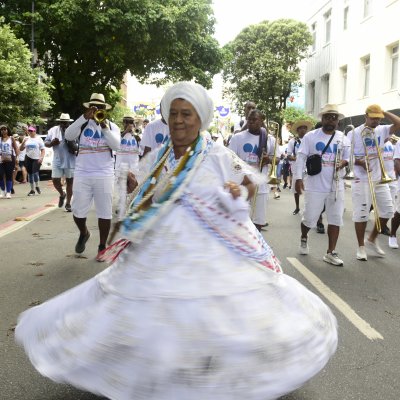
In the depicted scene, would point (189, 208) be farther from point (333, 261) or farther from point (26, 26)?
point (26, 26)

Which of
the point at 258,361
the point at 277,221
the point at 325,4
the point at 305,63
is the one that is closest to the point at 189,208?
the point at 258,361

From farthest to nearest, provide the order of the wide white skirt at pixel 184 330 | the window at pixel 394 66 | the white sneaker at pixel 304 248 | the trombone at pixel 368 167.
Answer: the window at pixel 394 66
the white sneaker at pixel 304 248
the trombone at pixel 368 167
the wide white skirt at pixel 184 330

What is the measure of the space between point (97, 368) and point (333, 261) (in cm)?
468

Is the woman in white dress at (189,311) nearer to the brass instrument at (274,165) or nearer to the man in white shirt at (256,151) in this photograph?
the brass instrument at (274,165)

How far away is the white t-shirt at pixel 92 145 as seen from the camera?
6.39 meters

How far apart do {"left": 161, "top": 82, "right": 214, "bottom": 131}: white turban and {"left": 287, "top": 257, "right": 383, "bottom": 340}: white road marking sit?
225 centimetres

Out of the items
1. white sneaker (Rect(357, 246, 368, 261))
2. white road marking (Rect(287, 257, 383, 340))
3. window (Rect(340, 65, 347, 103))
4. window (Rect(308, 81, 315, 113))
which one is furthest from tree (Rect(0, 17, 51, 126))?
window (Rect(308, 81, 315, 113))

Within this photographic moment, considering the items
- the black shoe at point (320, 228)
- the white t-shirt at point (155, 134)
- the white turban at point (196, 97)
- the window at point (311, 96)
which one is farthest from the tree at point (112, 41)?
the white turban at point (196, 97)

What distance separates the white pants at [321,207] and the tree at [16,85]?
1163cm

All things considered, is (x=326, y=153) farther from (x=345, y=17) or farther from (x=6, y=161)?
(x=345, y=17)

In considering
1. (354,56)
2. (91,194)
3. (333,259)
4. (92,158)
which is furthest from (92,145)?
(354,56)

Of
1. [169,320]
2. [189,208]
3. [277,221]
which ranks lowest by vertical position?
[277,221]

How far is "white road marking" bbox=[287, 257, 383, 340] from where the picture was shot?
13.9 feet

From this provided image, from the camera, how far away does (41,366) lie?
2.64m
